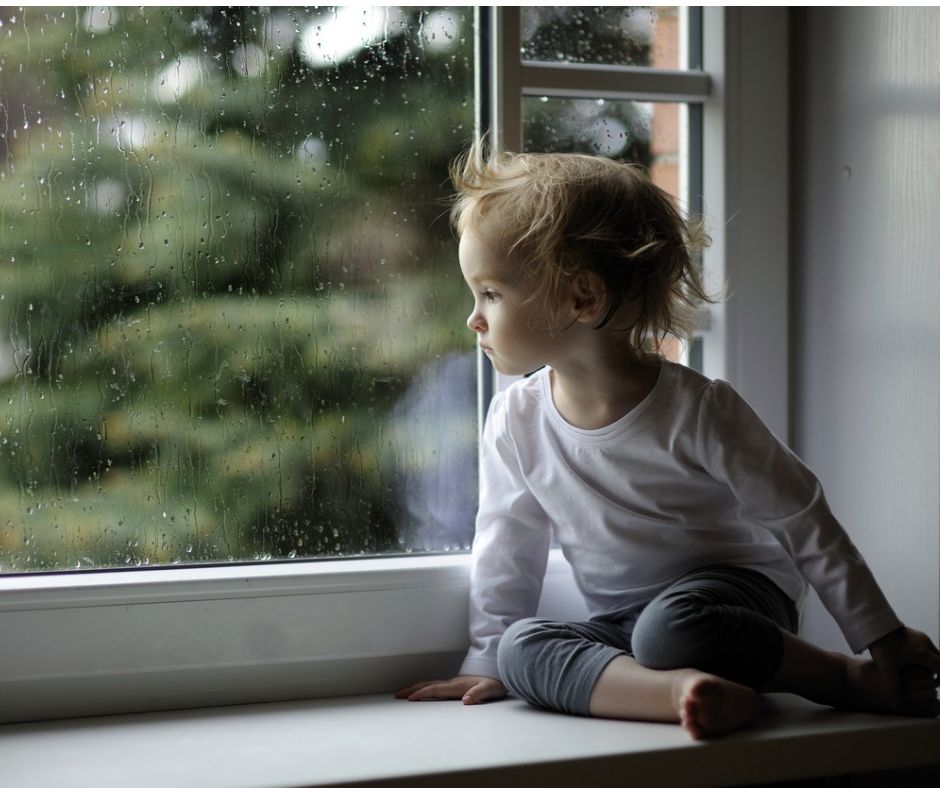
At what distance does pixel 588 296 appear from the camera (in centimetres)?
109

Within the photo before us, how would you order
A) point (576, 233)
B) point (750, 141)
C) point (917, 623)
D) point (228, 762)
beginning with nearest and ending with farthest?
point (228, 762)
point (576, 233)
point (917, 623)
point (750, 141)

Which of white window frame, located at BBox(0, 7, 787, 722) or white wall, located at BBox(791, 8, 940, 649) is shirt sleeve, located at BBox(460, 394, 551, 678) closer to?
white window frame, located at BBox(0, 7, 787, 722)

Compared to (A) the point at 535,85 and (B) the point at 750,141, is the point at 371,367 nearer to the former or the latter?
(A) the point at 535,85

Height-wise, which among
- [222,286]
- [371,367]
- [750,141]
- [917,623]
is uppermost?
[750,141]

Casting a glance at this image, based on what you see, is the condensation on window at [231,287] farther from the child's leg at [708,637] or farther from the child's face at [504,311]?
the child's leg at [708,637]

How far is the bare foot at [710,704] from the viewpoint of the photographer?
0.90 m

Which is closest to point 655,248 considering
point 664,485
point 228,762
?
point 664,485

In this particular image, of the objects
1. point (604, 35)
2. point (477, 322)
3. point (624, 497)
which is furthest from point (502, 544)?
point (604, 35)

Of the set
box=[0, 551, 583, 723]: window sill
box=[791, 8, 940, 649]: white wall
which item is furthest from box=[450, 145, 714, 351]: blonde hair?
box=[0, 551, 583, 723]: window sill

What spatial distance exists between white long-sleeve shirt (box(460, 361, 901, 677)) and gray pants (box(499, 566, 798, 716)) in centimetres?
6

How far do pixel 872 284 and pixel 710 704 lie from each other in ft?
1.89

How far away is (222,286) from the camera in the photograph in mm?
1175

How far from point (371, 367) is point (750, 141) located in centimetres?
56

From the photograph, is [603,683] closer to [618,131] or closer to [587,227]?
[587,227]
